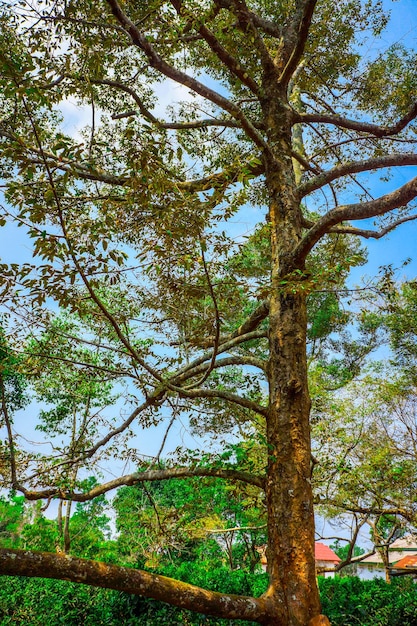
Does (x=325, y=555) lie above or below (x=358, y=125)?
below

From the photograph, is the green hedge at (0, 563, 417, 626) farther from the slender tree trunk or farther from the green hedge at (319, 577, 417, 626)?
the slender tree trunk

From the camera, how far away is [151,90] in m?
6.25

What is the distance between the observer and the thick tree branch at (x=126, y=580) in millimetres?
2283

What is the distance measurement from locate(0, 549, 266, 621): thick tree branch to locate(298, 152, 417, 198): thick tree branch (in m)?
3.33

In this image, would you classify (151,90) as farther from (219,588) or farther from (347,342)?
(347,342)

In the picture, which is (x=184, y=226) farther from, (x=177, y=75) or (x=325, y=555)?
(x=325, y=555)

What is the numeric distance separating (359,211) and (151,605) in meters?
4.04

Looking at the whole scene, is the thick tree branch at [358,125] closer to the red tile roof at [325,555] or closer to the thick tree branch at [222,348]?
the thick tree branch at [222,348]

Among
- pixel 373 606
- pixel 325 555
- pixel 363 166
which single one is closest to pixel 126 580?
pixel 373 606

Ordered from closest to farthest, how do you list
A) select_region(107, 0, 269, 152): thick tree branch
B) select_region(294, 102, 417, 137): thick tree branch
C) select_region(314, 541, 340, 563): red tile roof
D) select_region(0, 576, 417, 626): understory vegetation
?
select_region(107, 0, 269, 152): thick tree branch, select_region(0, 576, 417, 626): understory vegetation, select_region(294, 102, 417, 137): thick tree branch, select_region(314, 541, 340, 563): red tile roof

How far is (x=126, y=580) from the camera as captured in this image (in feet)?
8.30

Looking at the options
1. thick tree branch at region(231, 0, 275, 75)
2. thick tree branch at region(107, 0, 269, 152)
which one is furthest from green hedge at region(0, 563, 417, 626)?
thick tree branch at region(231, 0, 275, 75)

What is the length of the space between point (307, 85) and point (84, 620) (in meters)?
7.64

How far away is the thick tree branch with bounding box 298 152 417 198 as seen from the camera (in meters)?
3.68
